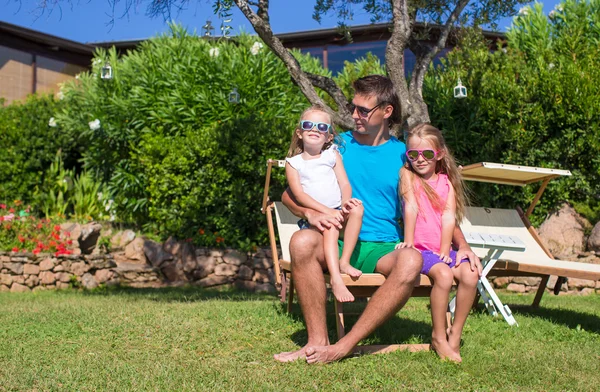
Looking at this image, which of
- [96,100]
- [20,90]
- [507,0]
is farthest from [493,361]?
[20,90]

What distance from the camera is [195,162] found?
8.85m

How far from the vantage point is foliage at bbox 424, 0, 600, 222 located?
26.7 feet

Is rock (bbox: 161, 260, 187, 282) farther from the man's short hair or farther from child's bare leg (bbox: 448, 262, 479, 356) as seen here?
child's bare leg (bbox: 448, 262, 479, 356)

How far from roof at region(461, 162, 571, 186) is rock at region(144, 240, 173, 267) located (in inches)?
176

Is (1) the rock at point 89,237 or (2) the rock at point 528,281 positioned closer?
(2) the rock at point 528,281

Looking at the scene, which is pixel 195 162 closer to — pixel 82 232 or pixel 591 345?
pixel 82 232

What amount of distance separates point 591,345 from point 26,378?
11.1ft

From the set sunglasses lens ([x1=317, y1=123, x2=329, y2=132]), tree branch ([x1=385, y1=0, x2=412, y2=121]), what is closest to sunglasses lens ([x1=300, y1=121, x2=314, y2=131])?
sunglasses lens ([x1=317, y1=123, x2=329, y2=132])

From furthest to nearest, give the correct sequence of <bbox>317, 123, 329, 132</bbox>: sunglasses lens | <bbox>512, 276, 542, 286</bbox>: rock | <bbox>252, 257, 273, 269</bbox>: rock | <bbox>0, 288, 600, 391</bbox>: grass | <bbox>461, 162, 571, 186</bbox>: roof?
1. <bbox>252, 257, 273, 269</bbox>: rock
2. <bbox>512, 276, 542, 286</bbox>: rock
3. <bbox>461, 162, 571, 186</bbox>: roof
4. <bbox>317, 123, 329, 132</bbox>: sunglasses lens
5. <bbox>0, 288, 600, 391</bbox>: grass

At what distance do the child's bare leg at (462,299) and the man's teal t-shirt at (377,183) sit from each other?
1.66 ft

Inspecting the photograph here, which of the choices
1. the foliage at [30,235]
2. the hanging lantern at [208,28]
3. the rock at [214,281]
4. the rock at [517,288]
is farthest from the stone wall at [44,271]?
the rock at [517,288]

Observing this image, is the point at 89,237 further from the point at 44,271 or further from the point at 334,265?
the point at 334,265

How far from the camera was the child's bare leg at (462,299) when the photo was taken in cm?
370

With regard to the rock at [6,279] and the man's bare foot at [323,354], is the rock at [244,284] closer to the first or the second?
the rock at [6,279]
